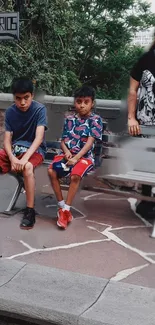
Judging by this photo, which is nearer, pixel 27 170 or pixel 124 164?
pixel 27 170

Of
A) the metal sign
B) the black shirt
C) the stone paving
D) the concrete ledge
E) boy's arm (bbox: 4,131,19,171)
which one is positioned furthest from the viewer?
boy's arm (bbox: 4,131,19,171)

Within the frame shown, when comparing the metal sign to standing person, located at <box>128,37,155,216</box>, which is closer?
the metal sign

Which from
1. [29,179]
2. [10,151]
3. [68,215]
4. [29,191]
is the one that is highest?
[10,151]

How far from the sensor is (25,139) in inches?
165

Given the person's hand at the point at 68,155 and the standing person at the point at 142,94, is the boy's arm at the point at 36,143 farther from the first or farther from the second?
the standing person at the point at 142,94

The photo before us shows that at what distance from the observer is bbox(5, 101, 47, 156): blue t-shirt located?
409 centimetres

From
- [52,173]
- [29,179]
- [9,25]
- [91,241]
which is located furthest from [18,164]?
[9,25]

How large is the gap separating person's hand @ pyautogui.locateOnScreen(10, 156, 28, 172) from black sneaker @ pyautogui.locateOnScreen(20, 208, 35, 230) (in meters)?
0.37

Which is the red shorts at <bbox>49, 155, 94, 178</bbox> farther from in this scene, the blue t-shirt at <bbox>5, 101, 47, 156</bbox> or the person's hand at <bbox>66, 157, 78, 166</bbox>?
the blue t-shirt at <bbox>5, 101, 47, 156</bbox>

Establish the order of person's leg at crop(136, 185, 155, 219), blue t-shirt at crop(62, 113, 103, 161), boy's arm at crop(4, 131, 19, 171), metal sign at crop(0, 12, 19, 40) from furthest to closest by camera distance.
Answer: person's leg at crop(136, 185, 155, 219) → blue t-shirt at crop(62, 113, 103, 161) → boy's arm at crop(4, 131, 19, 171) → metal sign at crop(0, 12, 19, 40)

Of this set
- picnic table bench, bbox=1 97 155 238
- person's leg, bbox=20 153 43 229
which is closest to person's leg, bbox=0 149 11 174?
picnic table bench, bbox=1 97 155 238

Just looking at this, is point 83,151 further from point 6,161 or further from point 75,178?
point 6,161

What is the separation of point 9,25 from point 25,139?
41.0 inches

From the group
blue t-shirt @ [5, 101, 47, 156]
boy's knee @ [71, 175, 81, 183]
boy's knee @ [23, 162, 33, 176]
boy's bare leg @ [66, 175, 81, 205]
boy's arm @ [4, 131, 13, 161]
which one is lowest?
boy's bare leg @ [66, 175, 81, 205]
